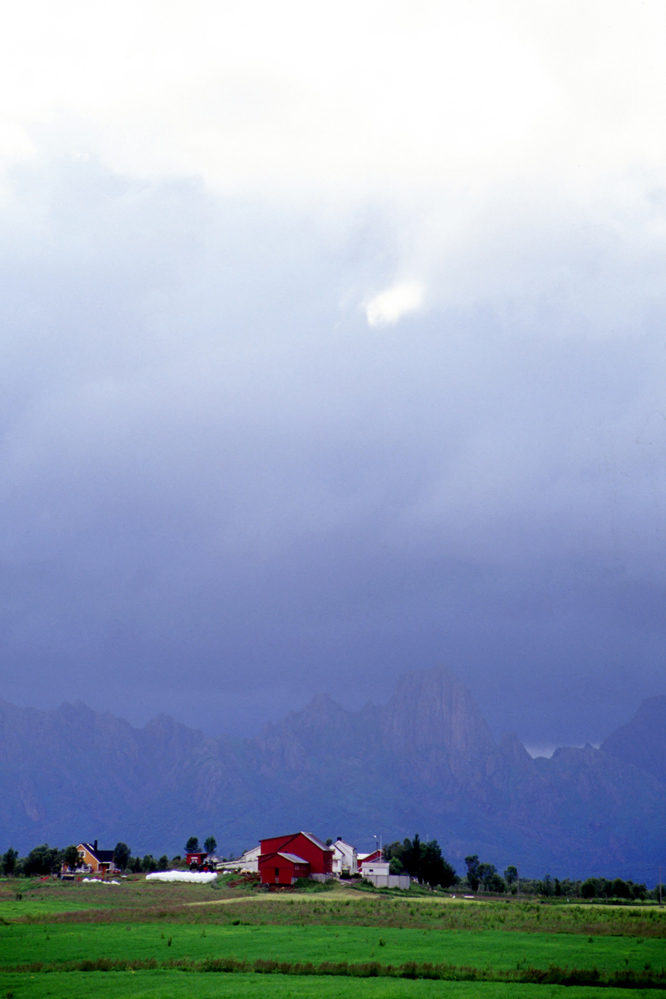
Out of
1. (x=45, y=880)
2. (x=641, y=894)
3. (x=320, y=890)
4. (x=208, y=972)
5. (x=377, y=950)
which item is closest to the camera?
(x=208, y=972)

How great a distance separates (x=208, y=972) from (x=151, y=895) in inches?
2360

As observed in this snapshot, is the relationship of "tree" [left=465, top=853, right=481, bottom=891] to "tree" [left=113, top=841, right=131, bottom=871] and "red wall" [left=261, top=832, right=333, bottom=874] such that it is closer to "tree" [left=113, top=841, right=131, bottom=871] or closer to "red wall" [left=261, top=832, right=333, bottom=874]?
"red wall" [left=261, top=832, right=333, bottom=874]

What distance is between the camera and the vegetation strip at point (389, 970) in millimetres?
38969

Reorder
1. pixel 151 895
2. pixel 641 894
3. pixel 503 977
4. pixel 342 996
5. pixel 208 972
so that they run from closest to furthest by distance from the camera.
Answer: pixel 342 996 → pixel 503 977 → pixel 208 972 → pixel 151 895 → pixel 641 894

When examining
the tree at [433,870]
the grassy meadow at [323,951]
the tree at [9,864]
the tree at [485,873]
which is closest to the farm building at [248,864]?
the tree at [433,870]

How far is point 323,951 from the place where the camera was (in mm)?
47906

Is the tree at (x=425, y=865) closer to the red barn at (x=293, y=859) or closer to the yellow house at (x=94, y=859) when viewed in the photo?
the red barn at (x=293, y=859)

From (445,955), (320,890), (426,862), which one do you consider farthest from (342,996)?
(426,862)

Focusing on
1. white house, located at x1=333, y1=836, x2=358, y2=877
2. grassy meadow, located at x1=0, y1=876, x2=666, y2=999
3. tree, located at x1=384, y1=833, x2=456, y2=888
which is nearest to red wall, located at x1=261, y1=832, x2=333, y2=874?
white house, located at x1=333, y1=836, x2=358, y2=877

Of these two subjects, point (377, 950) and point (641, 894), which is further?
point (641, 894)

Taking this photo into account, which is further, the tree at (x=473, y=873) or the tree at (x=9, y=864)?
the tree at (x=473, y=873)

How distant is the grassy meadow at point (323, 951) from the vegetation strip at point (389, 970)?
0.06 m

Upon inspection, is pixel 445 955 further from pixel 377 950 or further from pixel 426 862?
pixel 426 862

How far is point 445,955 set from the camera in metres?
46.5
